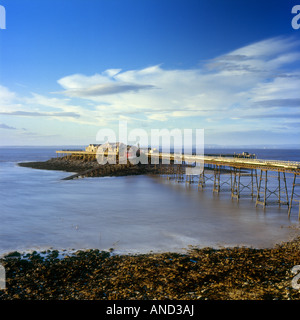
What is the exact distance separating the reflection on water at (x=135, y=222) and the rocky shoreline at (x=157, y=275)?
1497 mm

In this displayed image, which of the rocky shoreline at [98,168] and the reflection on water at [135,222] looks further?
the rocky shoreline at [98,168]

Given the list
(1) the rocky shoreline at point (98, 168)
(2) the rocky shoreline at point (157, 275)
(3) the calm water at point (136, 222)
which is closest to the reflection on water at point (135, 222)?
(3) the calm water at point (136, 222)

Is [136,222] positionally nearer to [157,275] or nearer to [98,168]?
[157,275]

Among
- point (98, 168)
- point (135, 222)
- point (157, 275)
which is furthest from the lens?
point (98, 168)

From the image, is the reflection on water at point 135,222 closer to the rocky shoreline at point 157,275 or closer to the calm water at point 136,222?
the calm water at point 136,222

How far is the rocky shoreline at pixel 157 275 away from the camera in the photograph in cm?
940

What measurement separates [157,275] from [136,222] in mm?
8149

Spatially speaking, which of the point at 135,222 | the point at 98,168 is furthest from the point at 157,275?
the point at 98,168

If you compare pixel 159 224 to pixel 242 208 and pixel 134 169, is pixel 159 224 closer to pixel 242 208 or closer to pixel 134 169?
pixel 242 208

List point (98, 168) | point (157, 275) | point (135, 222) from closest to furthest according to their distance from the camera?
point (157, 275), point (135, 222), point (98, 168)

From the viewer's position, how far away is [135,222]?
1891cm

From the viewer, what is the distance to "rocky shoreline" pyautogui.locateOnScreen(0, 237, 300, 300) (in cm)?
940

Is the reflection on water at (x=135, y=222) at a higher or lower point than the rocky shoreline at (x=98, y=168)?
lower

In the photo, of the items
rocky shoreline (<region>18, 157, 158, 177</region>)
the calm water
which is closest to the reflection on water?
the calm water
